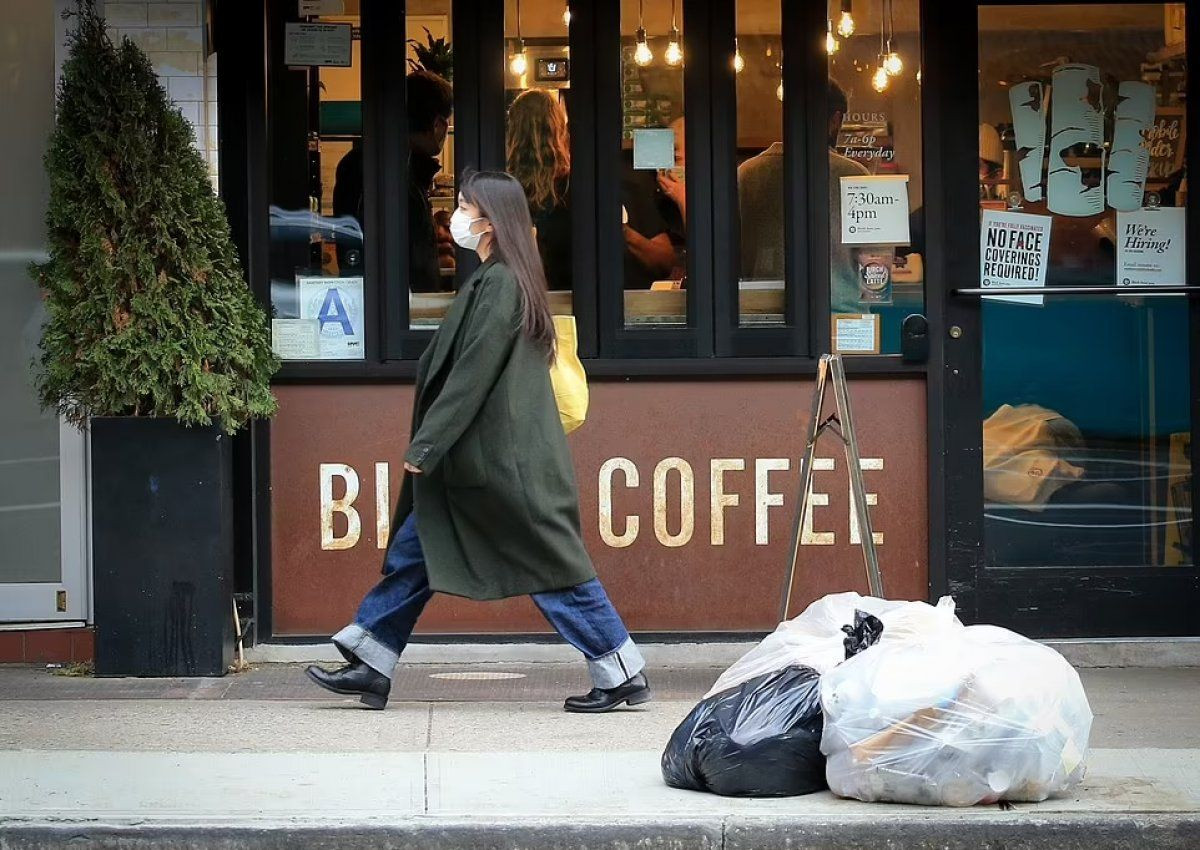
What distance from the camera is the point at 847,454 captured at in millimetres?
7000

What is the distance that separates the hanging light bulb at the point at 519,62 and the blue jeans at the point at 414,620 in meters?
2.15

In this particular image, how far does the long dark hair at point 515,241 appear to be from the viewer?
661cm

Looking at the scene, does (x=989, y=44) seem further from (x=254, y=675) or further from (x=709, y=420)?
(x=254, y=675)

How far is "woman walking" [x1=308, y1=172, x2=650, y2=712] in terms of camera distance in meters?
6.57

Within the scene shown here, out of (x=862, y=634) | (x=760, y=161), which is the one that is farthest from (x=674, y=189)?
(x=862, y=634)

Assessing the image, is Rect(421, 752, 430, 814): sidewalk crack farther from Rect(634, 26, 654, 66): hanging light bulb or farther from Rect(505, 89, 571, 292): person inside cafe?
Rect(634, 26, 654, 66): hanging light bulb

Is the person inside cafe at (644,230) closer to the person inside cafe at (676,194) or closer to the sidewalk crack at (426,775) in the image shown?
the person inside cafe at (676,194)

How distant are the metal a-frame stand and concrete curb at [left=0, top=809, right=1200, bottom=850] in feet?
5.33

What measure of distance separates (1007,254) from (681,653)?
2211mm

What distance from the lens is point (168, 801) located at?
544cm

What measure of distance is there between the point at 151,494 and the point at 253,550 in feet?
2.05

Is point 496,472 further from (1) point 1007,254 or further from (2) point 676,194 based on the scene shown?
(1) point 1007,254

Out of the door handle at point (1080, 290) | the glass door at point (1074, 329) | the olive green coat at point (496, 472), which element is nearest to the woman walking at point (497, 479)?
the olive green coat at point (496, 472)

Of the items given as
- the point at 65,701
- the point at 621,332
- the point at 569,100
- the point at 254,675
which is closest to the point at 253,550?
the point at 254,675
